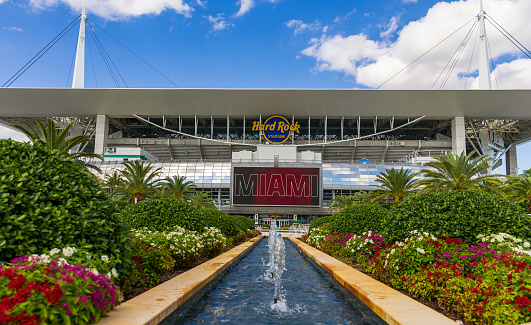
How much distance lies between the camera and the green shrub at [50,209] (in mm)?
4820

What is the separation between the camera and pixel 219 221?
20.4m

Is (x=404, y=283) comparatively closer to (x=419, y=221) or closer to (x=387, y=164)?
(x=419, y=221)

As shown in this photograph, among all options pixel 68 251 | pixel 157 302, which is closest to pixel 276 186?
pixel 157 302

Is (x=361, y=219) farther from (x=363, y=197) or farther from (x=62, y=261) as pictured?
(x=363, y=197)

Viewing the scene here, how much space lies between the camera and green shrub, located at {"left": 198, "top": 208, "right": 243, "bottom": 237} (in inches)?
741

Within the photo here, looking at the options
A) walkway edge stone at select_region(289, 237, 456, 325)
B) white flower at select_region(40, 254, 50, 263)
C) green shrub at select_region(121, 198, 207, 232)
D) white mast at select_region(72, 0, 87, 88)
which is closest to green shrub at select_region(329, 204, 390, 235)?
walkway edge stone at select_region(289, 237, 456, 325)

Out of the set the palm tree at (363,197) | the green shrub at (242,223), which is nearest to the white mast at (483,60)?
the palm tree at (363,197)

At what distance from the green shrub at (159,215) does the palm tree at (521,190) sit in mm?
22474

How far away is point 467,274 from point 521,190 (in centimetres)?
2254

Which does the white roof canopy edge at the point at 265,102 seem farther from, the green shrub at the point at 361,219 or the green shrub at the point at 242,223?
the green shrub at the point at 361,219

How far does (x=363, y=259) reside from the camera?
1170 cm

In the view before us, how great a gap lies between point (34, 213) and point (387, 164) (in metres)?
57.6

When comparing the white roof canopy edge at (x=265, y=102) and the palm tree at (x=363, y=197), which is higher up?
the white roof canopy edge at (x=265, y=102)

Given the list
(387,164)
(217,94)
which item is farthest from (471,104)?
→ (217,94)
